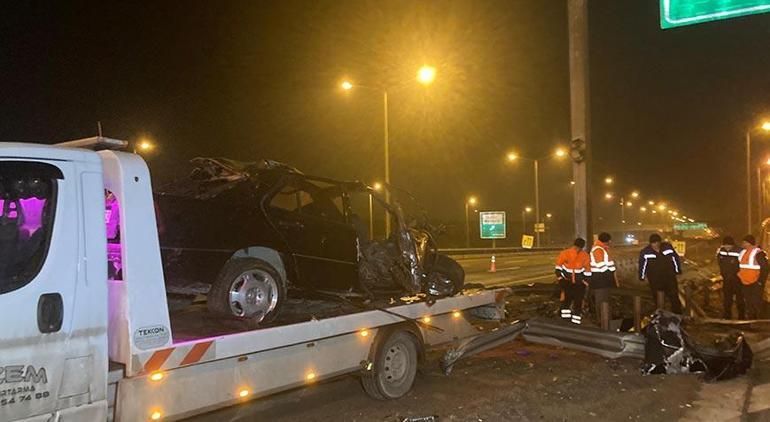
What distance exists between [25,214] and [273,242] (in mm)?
2522

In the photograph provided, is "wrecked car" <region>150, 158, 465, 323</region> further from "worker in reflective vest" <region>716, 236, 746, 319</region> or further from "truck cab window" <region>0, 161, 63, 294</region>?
"worker in reflective vest" <region>716, 236, 746, 319</region>

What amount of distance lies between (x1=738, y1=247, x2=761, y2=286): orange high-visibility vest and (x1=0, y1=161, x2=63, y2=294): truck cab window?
11.5 m

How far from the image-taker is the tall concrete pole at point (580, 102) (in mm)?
12008

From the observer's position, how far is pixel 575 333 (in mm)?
8914

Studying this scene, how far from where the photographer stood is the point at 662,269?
36.4ft

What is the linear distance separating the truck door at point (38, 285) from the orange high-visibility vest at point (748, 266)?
11306 millimetres

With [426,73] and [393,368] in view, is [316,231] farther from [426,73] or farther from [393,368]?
[426,73]

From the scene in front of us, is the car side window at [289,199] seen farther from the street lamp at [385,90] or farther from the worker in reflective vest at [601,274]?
the street lamp at [385,90]

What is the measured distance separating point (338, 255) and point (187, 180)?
1768mm

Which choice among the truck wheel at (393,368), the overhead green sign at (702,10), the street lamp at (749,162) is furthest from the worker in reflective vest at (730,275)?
the street lamp at (749,162)

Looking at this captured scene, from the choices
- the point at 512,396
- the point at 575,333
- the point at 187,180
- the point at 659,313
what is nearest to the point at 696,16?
the point at 659,313

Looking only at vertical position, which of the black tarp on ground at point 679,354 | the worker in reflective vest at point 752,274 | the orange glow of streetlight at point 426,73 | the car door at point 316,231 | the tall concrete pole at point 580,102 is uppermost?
the orange glow of streetlight at point 426,73

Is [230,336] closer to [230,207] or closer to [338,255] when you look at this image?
[230,207]

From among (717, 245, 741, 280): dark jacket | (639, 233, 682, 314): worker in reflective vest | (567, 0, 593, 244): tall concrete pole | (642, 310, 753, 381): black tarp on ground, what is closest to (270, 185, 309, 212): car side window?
(642, 310, 753, 381): black tarp on ground
